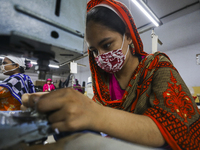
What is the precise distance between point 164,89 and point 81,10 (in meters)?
0.49

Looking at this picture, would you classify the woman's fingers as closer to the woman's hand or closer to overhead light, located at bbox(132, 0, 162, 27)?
the woman's hand

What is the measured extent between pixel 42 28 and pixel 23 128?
25 cm

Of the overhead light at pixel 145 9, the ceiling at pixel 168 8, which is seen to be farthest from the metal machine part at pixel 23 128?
the ceiling at pixel 168 8

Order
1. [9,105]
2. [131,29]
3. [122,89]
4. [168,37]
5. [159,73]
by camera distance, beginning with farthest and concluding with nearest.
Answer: [168,37] → [9,105] → [122,89] → [131,29] → [159,73]

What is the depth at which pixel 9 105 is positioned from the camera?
142cm

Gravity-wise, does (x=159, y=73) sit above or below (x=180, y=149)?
above

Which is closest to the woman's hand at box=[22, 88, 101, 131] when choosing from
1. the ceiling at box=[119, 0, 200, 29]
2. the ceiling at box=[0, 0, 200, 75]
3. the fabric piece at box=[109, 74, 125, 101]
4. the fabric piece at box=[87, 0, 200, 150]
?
the fabric piece at box=[87, 0, 200, 150]

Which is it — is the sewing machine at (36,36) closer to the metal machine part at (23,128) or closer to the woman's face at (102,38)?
the metal machine part at (23,128)

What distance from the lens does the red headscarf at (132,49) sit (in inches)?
31.3

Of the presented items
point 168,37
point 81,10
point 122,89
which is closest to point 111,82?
point 122,89

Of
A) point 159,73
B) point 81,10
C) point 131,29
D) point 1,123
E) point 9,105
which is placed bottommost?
point 9,105

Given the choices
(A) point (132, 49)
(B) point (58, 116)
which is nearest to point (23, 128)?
(B) point (58, 116)

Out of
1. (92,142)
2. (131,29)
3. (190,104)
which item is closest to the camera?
(92,142)

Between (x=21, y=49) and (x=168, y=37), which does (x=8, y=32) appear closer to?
(x=21, y=49)
